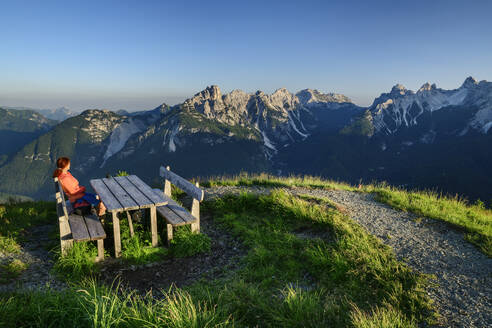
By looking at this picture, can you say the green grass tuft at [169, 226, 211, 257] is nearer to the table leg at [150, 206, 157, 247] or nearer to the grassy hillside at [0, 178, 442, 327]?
the grassy hillside at [0, 178, 442, 327]

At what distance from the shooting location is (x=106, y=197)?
25.1 ft

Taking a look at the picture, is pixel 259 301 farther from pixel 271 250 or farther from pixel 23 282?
pixel 23 282

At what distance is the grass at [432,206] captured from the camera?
9323mm

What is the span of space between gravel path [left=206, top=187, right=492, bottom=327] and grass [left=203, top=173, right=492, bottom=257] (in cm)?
42

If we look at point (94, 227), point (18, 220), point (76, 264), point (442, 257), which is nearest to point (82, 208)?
point (94, 227)

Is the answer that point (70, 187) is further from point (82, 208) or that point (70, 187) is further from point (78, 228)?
point (78, 228)

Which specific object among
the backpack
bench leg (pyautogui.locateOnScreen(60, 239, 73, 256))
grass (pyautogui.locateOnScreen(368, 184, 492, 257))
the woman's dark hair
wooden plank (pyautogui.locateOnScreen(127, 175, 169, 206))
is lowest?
grass (pyautogui.locateOnScreen(368, 184, 492, 257))

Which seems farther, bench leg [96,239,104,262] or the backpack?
the backpack

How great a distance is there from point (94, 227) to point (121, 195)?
110 cm

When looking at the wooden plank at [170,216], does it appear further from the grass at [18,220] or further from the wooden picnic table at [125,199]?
the grass at [18,220]

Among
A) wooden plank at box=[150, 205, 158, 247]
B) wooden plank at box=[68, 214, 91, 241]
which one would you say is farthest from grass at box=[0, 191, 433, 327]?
wooden plank at box=[150, 205, 158, 247]

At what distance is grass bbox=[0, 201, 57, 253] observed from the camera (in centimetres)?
779

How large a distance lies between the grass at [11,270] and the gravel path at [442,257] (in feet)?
22.2

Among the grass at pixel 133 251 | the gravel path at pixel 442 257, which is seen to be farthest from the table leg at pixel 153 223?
the gravel path at pixel 442 257
